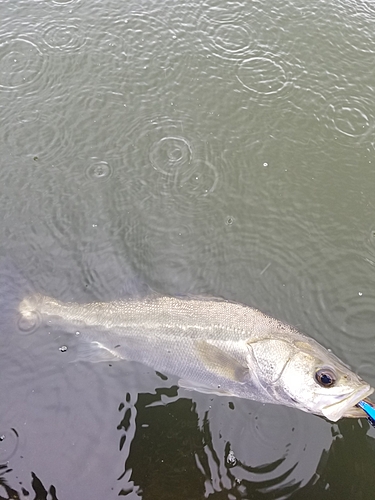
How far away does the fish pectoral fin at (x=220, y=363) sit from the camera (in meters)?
5.59

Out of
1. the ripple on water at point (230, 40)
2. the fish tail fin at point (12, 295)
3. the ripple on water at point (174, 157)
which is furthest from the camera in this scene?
the ripple on water at point (230, 40)

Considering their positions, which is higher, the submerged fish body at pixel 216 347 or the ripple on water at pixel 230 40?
the ripple on water at pixel 230 40

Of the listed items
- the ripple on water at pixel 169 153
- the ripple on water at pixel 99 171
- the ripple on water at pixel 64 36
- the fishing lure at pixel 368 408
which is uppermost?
the ripple on water at pixel 64 36

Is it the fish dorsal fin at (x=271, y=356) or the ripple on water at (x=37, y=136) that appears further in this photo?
the ripple on water at (x=37, y=136)

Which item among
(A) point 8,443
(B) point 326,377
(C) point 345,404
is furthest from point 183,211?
(A) point 8,443

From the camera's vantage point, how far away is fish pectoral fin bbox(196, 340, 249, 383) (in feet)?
18.3

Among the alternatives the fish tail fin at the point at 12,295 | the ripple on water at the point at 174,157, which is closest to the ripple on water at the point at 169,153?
the ripple on water at the point at 174,157

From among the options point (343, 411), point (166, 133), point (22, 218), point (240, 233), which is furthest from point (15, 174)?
point (343, 411)

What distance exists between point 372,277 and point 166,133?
4482 mm

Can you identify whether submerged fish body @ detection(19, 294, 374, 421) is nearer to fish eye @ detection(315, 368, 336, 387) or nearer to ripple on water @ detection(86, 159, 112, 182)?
fish eye @ detection(315, 368, 336, 387)

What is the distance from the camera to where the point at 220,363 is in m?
5.65

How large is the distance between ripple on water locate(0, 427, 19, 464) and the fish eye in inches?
149

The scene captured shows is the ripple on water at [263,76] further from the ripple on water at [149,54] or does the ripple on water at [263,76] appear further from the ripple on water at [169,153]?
the ripple on water at [169,153]

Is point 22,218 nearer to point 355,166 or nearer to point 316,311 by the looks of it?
point 316,311
